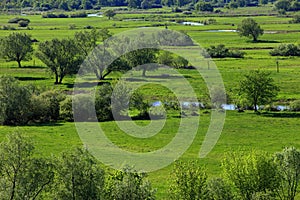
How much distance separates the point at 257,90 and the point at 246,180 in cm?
3377

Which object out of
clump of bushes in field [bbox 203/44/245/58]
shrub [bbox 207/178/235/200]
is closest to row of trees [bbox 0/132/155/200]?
shrub [bbox 207/178/235/200]

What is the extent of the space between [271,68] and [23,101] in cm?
4583

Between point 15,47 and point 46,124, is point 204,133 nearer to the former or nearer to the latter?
point 46,124

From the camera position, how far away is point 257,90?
67.3 meters

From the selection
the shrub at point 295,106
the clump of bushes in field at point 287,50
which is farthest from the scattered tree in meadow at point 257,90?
the clump of bushes in field at point 287,50

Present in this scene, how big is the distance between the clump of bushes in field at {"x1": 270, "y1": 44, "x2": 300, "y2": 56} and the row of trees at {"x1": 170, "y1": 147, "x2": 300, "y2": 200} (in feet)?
248

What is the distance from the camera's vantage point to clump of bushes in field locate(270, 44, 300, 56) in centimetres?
10894

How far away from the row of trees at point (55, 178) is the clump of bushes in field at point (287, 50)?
8196 cm

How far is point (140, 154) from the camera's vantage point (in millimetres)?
50031

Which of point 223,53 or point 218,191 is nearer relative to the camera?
point 218,191

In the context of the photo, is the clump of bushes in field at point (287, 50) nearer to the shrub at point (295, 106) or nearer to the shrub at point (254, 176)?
the shrub at point (295, 106)

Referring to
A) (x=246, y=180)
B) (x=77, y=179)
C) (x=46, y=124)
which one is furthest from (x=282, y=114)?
(x=77, y=179)

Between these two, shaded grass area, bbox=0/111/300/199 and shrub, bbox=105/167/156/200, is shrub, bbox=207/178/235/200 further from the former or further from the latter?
shaded grass area, bbox=0/111/300/199

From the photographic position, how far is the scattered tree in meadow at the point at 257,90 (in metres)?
67.2
